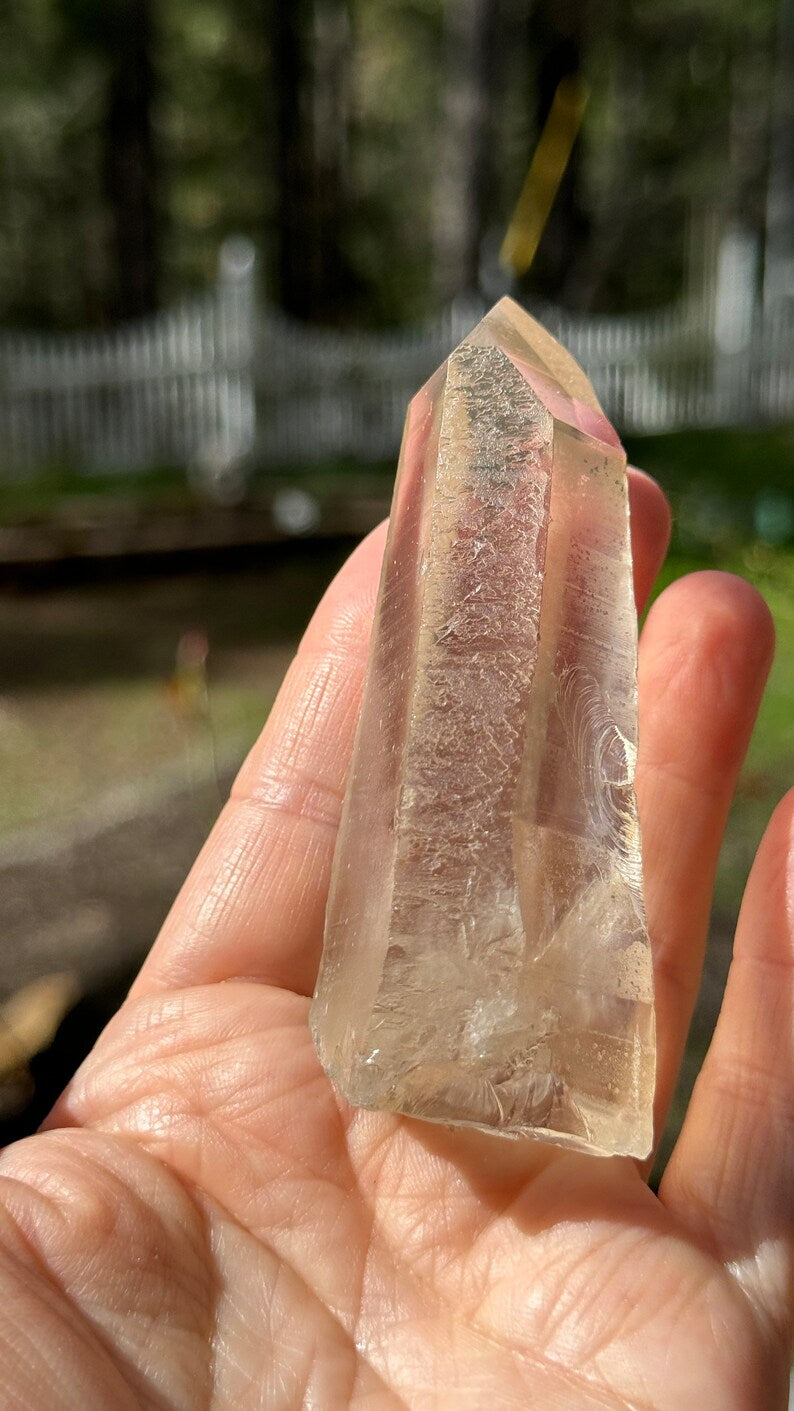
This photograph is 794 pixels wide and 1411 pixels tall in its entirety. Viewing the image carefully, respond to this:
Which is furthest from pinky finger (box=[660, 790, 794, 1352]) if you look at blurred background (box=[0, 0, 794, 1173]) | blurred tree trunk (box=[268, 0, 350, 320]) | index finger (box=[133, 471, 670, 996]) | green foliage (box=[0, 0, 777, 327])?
green foliage (box=[0, 0, 777, 327])

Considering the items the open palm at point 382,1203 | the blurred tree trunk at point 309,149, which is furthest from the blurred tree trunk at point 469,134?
the open palm at point 382,1203

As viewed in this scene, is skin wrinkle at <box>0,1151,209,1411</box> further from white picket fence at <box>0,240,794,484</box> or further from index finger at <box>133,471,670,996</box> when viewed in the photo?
white picket fence at <box>0,240,794,484</box>

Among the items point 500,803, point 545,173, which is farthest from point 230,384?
point 500,803

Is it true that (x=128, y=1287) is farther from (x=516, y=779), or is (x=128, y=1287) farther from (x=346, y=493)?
(x=346, y=493)

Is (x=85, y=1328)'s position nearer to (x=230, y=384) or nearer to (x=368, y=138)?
(x=230, y=384)

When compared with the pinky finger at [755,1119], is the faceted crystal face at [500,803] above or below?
above

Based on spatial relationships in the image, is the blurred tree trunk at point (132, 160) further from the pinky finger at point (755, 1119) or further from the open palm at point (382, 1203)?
the pinky finger at point (755, 1119)
